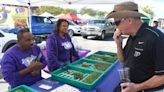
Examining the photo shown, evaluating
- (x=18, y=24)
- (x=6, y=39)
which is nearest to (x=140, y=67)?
(x=6, y=39)

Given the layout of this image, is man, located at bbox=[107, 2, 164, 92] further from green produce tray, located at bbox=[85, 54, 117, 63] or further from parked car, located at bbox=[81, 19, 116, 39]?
parked car, located at bbox=[81, 19, 116, 39]

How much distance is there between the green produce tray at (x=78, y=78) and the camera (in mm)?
3006

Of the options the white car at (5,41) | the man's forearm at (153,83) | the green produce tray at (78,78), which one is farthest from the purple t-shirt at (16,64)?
the white car at (5,41)

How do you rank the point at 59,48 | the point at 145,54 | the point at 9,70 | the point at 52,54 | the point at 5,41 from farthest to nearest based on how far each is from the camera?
the point at 5,41 < the point at 59,48 < the point at 52,54 < the point at 9,70 < the point at 145,54

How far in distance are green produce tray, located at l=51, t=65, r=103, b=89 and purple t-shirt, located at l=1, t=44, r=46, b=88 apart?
34 cm

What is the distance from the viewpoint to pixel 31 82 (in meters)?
3.37

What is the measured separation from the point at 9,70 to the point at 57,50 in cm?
129

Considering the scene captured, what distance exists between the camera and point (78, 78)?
3193 millimetres

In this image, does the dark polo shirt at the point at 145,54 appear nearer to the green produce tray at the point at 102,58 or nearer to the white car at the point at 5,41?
the green produce tray at the point at 102,58

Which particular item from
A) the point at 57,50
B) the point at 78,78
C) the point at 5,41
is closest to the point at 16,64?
the point at 78,78

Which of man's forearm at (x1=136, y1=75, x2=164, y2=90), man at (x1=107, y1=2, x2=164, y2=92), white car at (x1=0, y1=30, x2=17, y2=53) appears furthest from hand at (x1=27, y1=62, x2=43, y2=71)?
white car at (x1=0, y1=30, x2=17, y2=53)

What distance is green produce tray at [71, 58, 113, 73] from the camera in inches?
142

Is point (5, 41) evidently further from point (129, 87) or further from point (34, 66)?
point (129, 87)

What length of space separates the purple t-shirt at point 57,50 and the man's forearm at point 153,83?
2.22 meters
